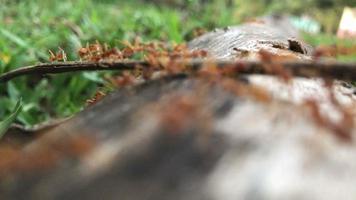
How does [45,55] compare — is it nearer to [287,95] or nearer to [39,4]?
[287,95]

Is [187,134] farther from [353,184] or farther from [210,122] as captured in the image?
[353,184]

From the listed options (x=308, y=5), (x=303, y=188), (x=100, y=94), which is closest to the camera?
(x=303, y=188)

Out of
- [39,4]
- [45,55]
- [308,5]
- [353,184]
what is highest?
[353,184]

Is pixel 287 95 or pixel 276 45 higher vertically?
pixel 287 95

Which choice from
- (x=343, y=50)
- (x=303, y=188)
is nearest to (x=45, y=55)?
(x=343, y=50)

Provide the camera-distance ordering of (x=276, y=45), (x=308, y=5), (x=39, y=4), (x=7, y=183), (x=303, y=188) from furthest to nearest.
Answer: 1. (x=308, y=5)
2. (x=39, y=4)
3. (x=276, y=45)
4. (x=7, y=183)
5. (x=303, y=188)

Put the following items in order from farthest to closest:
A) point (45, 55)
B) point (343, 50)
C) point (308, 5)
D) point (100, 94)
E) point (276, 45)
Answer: point (308, 5), point (45, 55), point (276, 45), point (100, 94), point (343, 50)

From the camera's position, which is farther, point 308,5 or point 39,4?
point 308,5

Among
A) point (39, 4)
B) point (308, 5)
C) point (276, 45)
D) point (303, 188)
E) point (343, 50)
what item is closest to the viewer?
point (303, 188)

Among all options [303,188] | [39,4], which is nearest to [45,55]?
[303,188]
